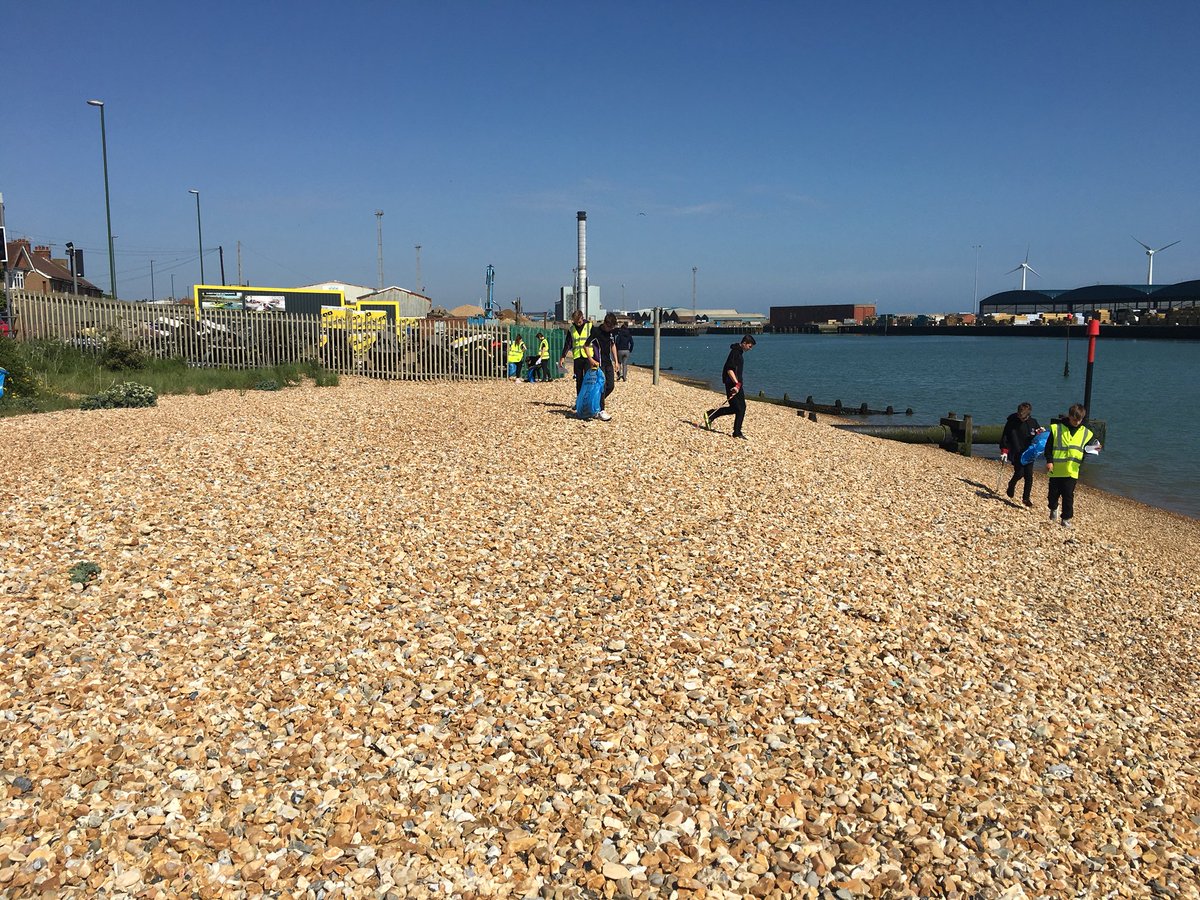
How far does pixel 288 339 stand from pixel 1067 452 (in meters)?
19.0

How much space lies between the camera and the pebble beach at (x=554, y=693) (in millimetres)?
4012

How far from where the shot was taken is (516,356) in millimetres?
22375

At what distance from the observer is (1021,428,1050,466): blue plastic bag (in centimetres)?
1282

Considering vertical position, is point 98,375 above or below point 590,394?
above

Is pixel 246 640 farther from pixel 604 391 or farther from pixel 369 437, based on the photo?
pixel 604 391

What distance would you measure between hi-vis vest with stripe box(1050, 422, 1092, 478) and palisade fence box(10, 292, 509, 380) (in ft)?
48.1

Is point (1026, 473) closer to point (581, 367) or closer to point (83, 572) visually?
point (581, 367)

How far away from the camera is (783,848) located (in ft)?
13.6

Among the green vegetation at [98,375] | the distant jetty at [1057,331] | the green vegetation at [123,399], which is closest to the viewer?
the green vegetation at [123,399]

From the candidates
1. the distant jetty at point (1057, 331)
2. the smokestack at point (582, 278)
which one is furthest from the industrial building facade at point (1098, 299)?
the smokestack at point (582, 278)

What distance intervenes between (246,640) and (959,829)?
4.63 m

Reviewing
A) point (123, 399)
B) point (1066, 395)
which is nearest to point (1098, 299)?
point (1066, 395)

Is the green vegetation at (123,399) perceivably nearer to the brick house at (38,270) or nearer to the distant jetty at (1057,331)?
the brick house at (38,270)

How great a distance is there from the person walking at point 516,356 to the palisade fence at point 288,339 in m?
0.55
